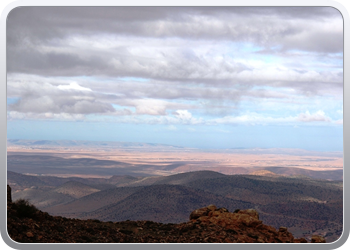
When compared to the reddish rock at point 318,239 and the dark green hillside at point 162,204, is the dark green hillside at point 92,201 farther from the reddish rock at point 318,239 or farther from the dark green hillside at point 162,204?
the reddish rock at point 318,239

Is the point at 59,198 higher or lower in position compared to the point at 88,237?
lower

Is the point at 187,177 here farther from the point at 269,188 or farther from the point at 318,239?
the point at 318,239

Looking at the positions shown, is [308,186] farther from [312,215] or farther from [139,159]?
[139,159]

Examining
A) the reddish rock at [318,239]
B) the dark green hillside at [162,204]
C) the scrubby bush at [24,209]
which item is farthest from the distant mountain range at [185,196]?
the scrubby bush at [24,209]

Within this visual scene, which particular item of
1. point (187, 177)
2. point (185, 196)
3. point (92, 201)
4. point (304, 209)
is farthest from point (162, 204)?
point (187, 177)

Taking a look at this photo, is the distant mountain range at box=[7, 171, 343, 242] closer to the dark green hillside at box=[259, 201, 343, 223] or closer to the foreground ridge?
the dark green hillside at box=[259, 201, 343, 223]

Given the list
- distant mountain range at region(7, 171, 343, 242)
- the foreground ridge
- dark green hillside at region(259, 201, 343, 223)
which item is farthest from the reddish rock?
dark green hillside at region(259, 201, 343, 223)

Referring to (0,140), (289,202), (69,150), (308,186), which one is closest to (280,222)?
(289,202)
